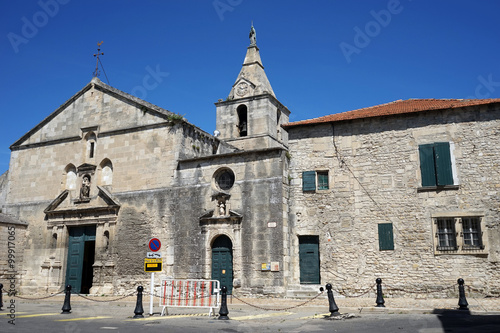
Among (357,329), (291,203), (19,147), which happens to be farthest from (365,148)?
(19,147)

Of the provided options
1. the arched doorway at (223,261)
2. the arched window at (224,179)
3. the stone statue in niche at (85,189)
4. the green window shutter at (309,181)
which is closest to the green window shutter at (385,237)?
the green window shutter at (309,181)

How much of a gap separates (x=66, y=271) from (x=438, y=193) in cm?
1724

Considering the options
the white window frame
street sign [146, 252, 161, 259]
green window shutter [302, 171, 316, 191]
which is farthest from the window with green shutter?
street sign [146, 252, 161, 259]

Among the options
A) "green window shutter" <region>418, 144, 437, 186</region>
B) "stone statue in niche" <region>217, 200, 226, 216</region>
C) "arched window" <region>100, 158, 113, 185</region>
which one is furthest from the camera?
"arched window" <region>100, 158, 113, 185</region>

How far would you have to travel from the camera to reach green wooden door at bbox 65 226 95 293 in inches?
824

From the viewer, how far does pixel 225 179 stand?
1902 cm

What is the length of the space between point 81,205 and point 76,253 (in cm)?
235

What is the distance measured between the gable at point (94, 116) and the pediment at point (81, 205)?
10.4ft

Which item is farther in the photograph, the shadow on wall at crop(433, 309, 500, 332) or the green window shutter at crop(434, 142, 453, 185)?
the green window shutter at crop(434, 142, 453, 185)

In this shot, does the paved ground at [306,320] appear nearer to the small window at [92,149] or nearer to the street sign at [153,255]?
the street sign at [153,255]

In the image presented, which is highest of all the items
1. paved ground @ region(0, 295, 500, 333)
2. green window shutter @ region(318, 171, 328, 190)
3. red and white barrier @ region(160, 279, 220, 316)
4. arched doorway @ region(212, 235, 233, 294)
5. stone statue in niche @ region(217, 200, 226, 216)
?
green window shutter @ region(318, 171, 328, 190)

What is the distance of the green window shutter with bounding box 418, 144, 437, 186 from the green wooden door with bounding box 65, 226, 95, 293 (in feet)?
50.1

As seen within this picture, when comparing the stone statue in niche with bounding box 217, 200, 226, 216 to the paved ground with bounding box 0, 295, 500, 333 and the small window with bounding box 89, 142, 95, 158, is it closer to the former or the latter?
the paved ground with bounding box 0, 295, 500, 333

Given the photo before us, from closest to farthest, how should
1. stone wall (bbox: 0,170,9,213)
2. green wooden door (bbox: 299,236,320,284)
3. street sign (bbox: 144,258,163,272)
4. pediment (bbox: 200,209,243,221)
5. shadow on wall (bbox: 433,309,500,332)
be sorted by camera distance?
shadow on wall (bbox: 433,309,500,332) → street sign (bbox: 144,258,163,272) → green wooden door (bbox: 299,236,320,284) → pediment (bbox: 200,209,243,221) → stone wall (bbox: 0,170,9,213)
